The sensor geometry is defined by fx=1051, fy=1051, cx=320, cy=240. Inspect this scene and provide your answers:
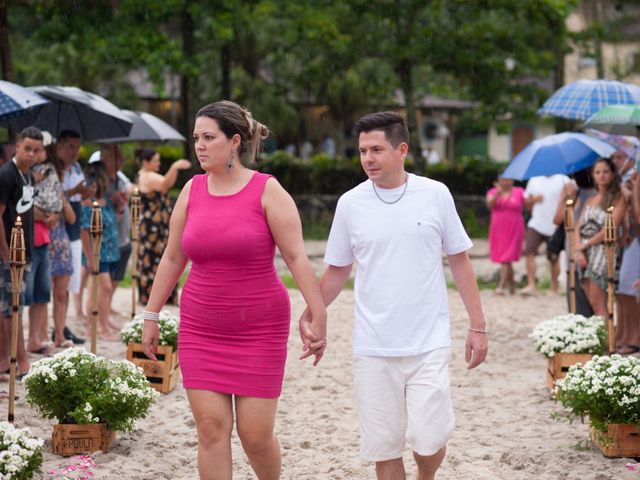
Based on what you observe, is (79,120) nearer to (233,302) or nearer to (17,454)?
(17,454)

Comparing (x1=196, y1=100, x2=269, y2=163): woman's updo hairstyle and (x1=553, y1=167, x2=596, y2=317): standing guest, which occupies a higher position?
(x1=196, y1=100, x2=269, y2=163): woman's updo hairstyle

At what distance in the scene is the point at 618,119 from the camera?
9.30m

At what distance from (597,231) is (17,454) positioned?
629 centimetres

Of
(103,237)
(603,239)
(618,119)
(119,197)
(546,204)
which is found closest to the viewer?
(618,119)

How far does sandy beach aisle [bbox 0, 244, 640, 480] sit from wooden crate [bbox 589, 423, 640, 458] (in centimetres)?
9

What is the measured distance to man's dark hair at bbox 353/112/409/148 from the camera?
190 inches

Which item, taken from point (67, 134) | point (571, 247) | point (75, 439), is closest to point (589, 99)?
point (571, 247)

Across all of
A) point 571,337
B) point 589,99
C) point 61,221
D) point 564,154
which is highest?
point 589,99

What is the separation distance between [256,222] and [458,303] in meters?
9.82

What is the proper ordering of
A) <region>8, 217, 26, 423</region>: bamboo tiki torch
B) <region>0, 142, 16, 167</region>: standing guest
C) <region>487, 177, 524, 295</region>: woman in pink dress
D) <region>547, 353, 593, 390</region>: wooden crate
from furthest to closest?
<region>487, 177, 524, 295</region>: woman in pink dress, <region>0, 142, 16, 167</region>: standing guest, <region>547, 353, 593, 390</region>: wooden crate, <region>8, 217, 26, 423</region>: bamboo tiki torch

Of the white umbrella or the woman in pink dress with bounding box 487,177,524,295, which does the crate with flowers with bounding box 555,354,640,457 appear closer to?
the white umbrella

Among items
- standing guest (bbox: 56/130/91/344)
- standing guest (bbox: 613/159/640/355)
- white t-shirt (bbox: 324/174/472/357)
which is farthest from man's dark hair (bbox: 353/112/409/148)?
standing guest (bbox: 56/130/91/344)

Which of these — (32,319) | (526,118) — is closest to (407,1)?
(526,118)

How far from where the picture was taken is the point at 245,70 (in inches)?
1368
